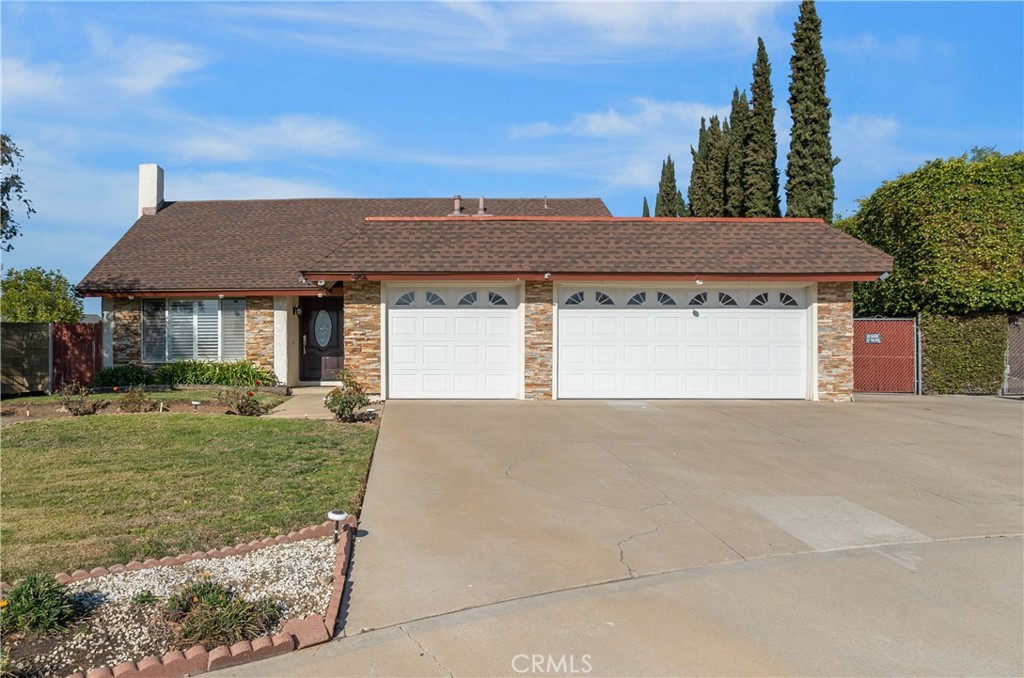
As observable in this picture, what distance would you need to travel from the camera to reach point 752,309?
14.7 meters

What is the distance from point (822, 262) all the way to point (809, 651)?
1204 cm

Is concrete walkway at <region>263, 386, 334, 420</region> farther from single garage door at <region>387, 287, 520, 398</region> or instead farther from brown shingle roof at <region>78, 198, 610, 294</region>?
brown shingle roof at <region>78, 198, 610, 294</region>

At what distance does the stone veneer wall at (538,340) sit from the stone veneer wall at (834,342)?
580 cm

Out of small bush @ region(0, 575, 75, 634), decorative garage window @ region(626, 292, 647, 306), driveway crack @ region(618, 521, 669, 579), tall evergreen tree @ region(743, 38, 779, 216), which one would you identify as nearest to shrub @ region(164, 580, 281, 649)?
small bush @ region(0, 575, 75, 634)

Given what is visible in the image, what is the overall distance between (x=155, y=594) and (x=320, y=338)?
48.2 ft

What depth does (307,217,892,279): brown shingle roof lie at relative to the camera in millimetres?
13906

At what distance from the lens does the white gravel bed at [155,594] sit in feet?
11.7

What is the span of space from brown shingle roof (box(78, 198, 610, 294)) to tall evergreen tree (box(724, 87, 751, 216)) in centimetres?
898

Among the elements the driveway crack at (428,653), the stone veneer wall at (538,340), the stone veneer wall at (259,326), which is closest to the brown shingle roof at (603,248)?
the stone veneer wall at (538,340)

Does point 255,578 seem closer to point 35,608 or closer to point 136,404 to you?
point 35,608

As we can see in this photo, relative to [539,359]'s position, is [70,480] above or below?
below

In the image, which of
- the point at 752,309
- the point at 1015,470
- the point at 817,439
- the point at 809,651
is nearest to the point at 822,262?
the point at 752,309

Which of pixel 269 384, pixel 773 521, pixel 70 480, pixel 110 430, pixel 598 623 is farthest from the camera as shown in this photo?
pixel 269 384

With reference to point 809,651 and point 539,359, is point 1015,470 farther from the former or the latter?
point 539,359
